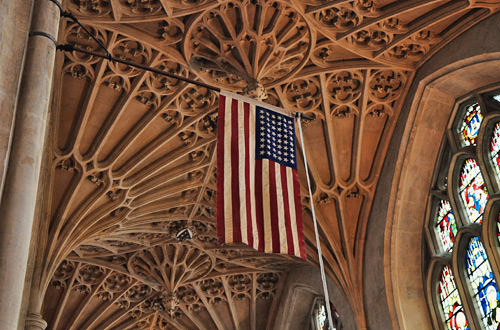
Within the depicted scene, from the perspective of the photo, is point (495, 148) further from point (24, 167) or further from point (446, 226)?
point (24, 167)

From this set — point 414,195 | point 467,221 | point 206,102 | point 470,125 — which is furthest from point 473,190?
point 206,102

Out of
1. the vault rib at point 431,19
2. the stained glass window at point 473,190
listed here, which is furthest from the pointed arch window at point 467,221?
the vault rib at point 431,19

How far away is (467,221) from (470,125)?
1860 millimetres

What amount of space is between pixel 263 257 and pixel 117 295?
4497mm

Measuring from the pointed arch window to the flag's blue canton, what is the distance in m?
4.43

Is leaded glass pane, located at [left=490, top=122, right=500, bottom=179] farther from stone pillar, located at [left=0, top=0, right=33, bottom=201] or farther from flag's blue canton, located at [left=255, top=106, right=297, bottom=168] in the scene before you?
stone pillar, located at [left=0, top=0, right=33, bottom=201]

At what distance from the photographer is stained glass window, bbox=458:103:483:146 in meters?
12.4

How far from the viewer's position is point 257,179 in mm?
8383

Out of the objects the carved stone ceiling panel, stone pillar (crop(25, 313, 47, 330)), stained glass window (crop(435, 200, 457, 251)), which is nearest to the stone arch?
stained glass window (crop(435, 200, 457, 251))

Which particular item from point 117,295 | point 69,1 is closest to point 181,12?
point 69,1

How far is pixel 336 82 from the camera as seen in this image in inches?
530

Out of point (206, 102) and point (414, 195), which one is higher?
point (206, 102)

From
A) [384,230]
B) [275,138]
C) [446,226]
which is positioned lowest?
[275,138]

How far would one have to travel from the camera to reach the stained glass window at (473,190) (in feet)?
39.2
